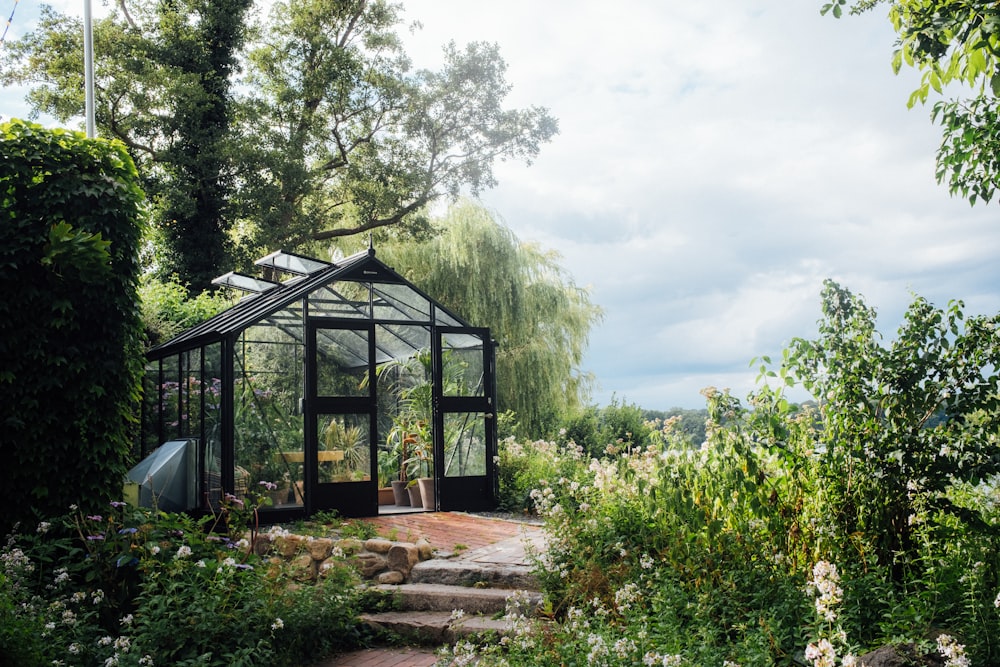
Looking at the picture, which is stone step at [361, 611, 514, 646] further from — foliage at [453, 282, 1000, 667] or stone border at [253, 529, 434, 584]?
foliage at [453, 282, 1000, 667]

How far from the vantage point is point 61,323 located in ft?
19.3

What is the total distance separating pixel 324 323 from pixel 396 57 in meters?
9.30

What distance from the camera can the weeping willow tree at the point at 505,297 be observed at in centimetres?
1609

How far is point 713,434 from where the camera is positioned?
448cm

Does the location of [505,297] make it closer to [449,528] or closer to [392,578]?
[449,528]

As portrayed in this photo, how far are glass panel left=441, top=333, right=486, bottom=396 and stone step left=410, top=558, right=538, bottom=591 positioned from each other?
385 centimetres

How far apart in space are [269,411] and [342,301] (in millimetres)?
1557

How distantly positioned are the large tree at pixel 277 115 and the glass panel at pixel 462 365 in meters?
6.02

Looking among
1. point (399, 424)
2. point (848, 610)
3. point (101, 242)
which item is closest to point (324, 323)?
point (399, 424)

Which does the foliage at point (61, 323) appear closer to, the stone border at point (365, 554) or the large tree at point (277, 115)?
the stone border at point (365, 554)

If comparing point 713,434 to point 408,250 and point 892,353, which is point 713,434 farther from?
point 408,250

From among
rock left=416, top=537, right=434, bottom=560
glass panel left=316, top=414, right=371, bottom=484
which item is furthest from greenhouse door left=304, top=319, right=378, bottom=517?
rock left=416, top=537, right=434, bottom=560

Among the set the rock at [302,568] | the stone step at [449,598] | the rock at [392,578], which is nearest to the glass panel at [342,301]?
the rock at [302,568]

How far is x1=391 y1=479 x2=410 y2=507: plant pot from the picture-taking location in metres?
10.5
